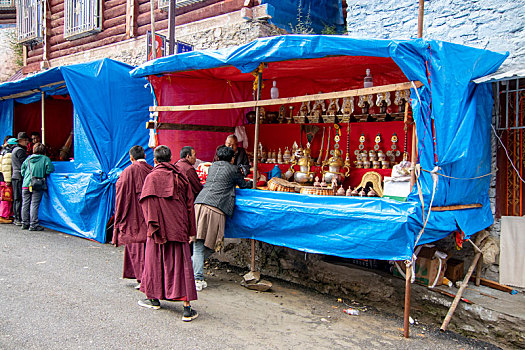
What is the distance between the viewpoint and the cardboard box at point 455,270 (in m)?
4.95

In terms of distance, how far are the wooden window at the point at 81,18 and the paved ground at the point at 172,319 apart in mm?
7707

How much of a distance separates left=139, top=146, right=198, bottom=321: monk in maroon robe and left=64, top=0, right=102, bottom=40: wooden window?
8841 mm

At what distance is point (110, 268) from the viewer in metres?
5.87

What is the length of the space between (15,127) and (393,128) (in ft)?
29.5

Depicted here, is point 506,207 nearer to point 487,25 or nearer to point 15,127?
point 487,25

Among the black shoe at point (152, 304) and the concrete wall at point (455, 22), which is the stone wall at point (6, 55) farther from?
the black shoe at point (152, 304)

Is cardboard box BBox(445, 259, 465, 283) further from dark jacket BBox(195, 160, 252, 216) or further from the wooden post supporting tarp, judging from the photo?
dark jacket BBox(195, 160, 252, 216)

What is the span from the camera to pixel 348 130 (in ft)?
21.1

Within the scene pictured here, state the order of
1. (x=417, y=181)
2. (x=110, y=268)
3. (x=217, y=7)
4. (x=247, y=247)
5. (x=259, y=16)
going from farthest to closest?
(x=217, y=7), (x=259, y=16), (x=247, y=247), (x=110, y=268), (x=417, y=181)

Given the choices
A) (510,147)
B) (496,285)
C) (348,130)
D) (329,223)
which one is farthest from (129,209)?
(510,147)

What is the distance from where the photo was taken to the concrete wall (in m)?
5.09

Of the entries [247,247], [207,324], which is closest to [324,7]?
[247,247]

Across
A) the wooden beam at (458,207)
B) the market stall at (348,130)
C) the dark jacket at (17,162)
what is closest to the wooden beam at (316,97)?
the market stall at (348,130)

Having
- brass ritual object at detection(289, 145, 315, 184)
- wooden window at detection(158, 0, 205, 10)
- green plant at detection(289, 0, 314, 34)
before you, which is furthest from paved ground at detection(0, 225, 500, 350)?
wooden window at detection(158, 0, 205, 10)
